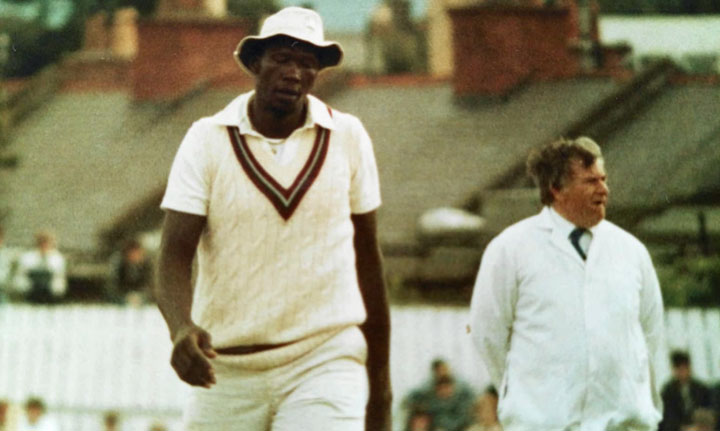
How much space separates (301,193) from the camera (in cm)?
388

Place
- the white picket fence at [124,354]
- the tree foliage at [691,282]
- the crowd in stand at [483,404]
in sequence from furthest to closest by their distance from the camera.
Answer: the tree foliage at [691,282] < the white picket fence at [124,354] < the crowd in stand at [483,404]

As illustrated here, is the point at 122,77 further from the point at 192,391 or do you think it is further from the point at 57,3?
the point at 192,391

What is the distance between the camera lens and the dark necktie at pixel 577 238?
14.5 ft

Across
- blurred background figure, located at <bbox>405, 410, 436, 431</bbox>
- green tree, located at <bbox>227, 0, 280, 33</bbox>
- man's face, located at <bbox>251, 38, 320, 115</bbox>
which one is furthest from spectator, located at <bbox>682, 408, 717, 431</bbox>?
green tree, located at <bbox>227, 0, 280, 33</bbox>

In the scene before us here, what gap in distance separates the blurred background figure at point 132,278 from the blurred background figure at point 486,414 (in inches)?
168

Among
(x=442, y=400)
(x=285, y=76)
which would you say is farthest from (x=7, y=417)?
(x=285, y=76)

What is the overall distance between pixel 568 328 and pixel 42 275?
33.7 ft

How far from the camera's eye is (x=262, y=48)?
4.03m

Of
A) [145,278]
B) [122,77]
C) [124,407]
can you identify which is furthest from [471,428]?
[122,77]

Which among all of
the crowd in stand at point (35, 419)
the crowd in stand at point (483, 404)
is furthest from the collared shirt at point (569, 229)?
the crowd in stand at point (35, 419)

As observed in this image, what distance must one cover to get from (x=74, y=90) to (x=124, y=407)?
8.34 metres

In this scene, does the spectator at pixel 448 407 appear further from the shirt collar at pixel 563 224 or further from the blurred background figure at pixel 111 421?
the shirt collar at pixel 563 224

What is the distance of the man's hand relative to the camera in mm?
3512

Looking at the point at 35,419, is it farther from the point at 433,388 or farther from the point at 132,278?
the point at 433,388
